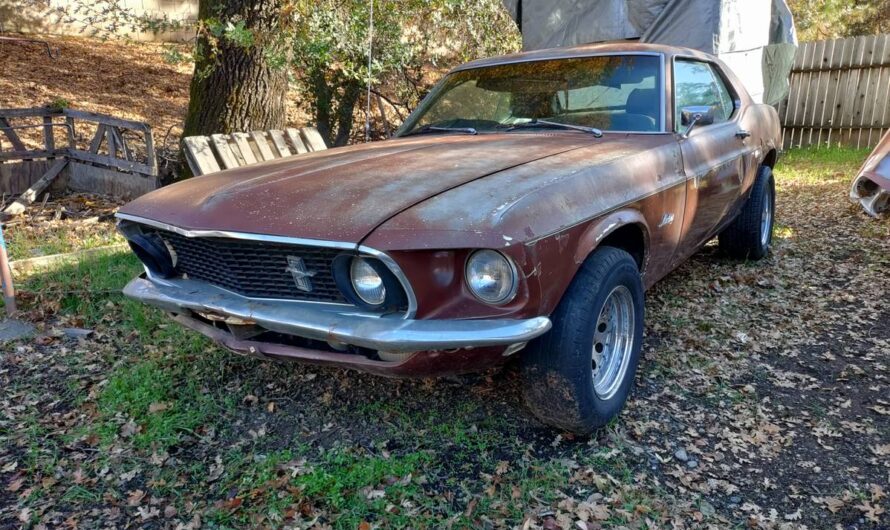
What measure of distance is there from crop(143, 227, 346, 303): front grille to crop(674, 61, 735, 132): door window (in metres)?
2.22

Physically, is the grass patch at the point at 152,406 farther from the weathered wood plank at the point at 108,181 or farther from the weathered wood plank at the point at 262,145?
the weathered wood plank at the point at 108,181

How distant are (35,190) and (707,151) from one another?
22.8 ft

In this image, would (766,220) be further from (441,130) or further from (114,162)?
(114,162)

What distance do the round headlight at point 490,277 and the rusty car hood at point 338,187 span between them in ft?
1.17

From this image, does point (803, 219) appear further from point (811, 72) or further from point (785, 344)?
point (811, 72)

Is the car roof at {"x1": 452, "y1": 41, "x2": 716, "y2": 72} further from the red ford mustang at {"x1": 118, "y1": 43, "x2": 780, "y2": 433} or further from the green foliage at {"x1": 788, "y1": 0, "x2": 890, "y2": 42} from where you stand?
the green foliage at {"x1": 788, "y1": 0, "x2": 890, "y2": 42}

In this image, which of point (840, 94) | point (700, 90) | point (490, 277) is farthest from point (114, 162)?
point (840, 94)

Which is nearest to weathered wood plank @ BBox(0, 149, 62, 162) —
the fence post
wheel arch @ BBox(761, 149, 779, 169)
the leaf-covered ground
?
the fence post

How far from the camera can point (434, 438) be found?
9.73ft

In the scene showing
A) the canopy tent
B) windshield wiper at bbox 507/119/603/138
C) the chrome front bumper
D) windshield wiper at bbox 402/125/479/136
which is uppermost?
the canopy tent

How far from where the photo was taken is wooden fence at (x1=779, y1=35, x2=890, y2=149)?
1046 centimetres

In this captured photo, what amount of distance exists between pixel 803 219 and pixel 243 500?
647cm

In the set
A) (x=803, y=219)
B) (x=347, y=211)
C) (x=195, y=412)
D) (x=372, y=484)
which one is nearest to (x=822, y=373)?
(x=372, y=484)

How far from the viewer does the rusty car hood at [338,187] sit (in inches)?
97.0
